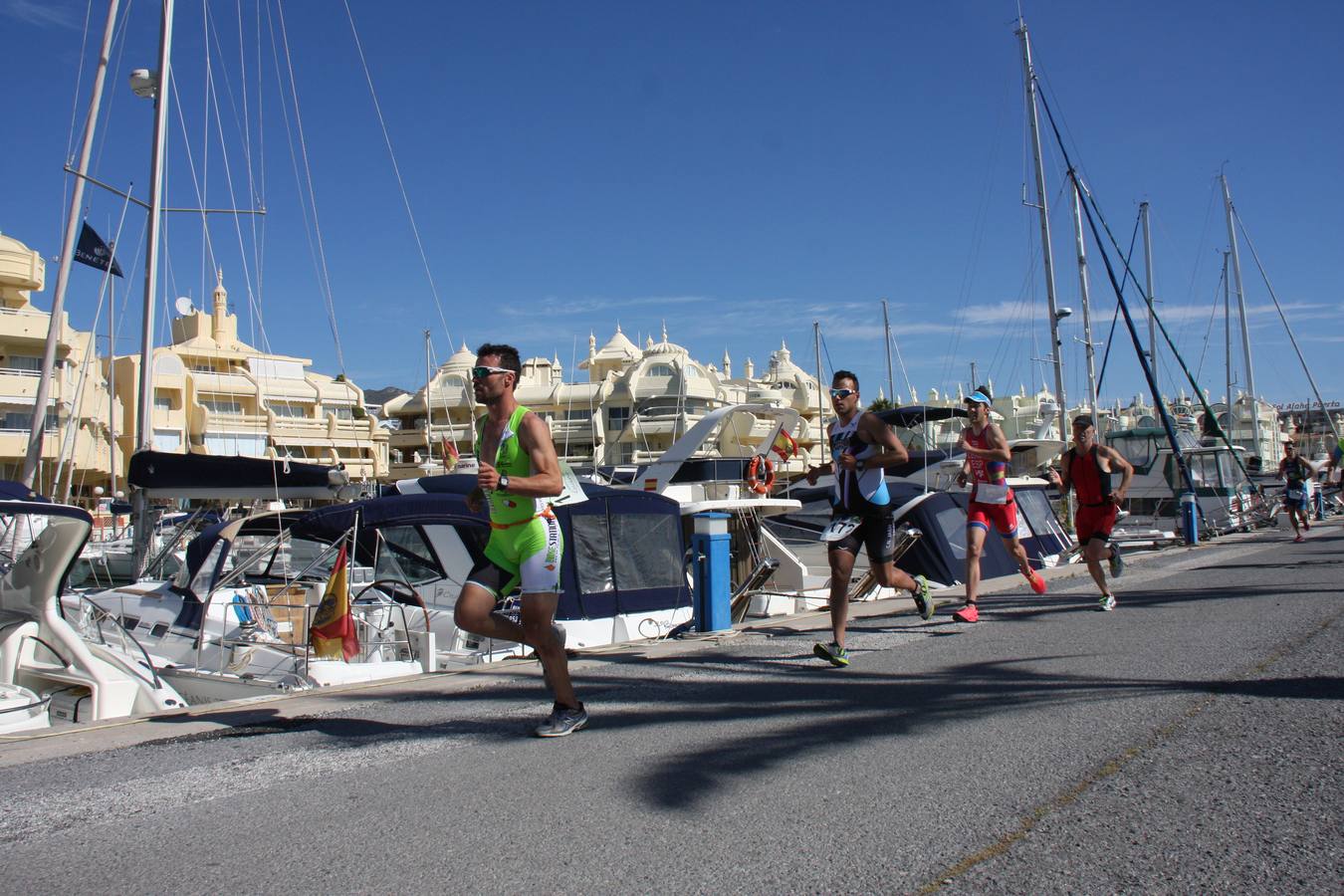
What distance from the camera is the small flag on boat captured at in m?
18.5

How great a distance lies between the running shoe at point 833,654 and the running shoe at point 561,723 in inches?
77.9

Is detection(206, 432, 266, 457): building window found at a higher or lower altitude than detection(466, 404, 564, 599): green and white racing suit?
higher

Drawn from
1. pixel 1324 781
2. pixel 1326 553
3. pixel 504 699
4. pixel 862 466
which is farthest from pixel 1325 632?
pixel 1326 553

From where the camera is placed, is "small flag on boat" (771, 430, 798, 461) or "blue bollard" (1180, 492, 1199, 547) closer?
"small flag on boat" (771, 430, 798, 461)

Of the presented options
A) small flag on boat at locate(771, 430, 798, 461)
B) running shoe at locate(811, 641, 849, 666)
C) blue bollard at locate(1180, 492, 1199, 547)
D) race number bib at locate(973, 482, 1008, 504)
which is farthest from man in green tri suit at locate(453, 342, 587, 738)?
blue bollard at locate(1180, 492, 1199, 547)

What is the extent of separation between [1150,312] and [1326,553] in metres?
20.6

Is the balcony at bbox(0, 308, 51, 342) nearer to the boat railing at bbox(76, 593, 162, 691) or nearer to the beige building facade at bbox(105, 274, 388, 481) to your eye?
the beige building facade at bbox(105, 274, 388, 481)

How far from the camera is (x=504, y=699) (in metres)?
5.68

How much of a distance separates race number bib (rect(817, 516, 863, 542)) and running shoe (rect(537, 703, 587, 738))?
227 cm

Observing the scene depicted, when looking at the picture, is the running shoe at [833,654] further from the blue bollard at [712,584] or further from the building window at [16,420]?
the building window at [16,420]

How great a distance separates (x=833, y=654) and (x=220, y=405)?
153 ft

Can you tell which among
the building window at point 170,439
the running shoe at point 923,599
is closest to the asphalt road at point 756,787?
the running shoe at point 923,599

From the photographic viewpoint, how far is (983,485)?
29.1ft

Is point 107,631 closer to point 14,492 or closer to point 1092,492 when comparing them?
point 14,492
